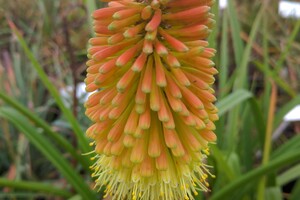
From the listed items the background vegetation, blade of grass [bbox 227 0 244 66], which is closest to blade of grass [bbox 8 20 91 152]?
the background vegetation

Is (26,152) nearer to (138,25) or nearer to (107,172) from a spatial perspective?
(107,172)

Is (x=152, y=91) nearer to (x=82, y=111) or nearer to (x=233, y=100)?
(x=233, y=100)

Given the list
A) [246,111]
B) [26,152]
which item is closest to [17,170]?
[26,152]

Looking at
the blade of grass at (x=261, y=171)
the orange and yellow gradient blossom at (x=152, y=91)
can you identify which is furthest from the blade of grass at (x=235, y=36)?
the orange and yellow gradient blossom at (x=152, y=91)

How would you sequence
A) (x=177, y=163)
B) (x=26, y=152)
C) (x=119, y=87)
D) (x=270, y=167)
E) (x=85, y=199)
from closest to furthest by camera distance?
(x=119, y=87), (x=177, y=163), (x=270, y=167), (x=85, y=199), (x=26, y=152)

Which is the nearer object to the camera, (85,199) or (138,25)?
(138,25)

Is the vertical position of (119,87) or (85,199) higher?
(119,87)
